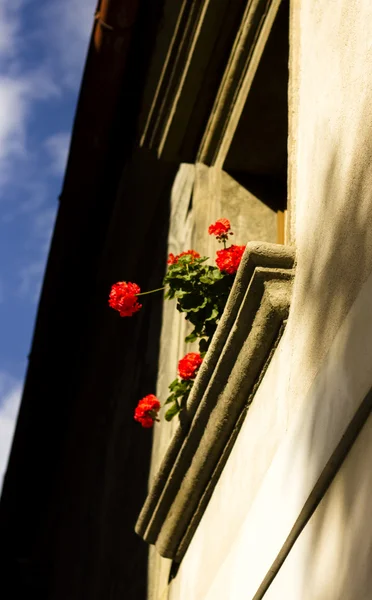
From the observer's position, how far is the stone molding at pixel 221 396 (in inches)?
116

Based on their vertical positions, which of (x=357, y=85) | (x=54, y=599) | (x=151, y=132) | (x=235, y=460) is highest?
(x=151, y=132)

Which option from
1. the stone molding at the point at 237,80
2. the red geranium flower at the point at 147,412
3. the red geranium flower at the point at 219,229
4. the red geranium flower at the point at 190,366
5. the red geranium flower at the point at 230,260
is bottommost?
the red geranium flower at the point at 147,412

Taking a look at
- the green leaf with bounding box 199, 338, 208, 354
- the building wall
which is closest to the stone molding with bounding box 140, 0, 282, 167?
the building wall

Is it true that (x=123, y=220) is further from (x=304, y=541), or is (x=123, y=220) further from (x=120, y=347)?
(x=304, y=541)

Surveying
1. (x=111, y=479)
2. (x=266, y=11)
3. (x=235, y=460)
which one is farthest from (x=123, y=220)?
(x=235, y=460)

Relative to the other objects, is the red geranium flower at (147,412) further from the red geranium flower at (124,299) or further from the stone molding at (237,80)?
the stone molding at (237,80)

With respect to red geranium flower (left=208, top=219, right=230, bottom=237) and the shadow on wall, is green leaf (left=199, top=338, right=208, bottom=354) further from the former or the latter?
the shadow on wall

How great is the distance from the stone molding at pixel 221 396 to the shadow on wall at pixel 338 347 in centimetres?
11

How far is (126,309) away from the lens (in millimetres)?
3816

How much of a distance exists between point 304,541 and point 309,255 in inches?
34.1

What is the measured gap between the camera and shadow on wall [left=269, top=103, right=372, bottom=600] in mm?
2035

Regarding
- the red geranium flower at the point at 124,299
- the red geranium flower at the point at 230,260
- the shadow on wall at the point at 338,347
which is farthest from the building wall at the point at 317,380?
the red geranium flower at the point at 124,299

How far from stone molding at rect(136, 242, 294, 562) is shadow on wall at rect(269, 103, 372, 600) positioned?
11 cm

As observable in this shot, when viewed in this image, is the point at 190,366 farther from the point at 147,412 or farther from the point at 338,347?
the point at 338,347
